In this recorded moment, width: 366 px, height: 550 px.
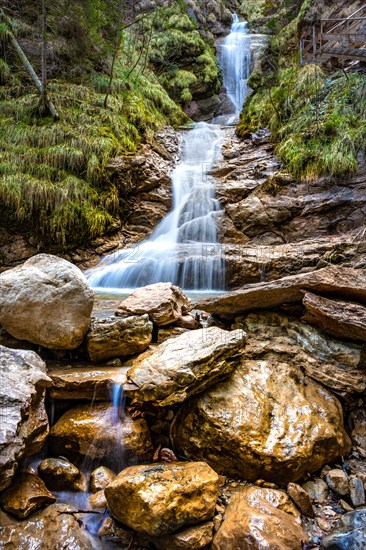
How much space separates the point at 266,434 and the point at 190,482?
2.23ft

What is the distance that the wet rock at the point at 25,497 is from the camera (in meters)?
1.87

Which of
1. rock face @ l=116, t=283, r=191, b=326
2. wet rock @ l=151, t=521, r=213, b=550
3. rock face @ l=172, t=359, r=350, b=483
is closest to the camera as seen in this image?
wet rock @ l=151, t=521, r=213, b=550

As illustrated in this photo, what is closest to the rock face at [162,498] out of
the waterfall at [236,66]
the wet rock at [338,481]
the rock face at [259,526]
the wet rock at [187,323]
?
the rock face at [259,526]

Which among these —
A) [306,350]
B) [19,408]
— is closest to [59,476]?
[19,408]

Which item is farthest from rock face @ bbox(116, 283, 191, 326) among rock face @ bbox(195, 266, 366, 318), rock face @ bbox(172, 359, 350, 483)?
rock face @ bbox(172, 359, 350, 483)

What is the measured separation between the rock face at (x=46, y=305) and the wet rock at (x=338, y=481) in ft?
7.88

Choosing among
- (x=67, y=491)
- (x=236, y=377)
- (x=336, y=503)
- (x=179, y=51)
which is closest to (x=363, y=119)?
(x=236, y=377)

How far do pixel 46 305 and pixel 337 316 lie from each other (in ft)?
8.83

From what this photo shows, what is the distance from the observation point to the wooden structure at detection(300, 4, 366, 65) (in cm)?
746

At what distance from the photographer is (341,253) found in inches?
196

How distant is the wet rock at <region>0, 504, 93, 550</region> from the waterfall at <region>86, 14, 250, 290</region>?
4411 millimetres

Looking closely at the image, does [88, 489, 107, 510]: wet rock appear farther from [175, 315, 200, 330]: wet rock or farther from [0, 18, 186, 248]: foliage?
[0, 18, 186, 248]: foliage

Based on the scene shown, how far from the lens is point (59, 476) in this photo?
2.22 meters

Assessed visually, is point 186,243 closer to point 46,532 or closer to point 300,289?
point 300,289
